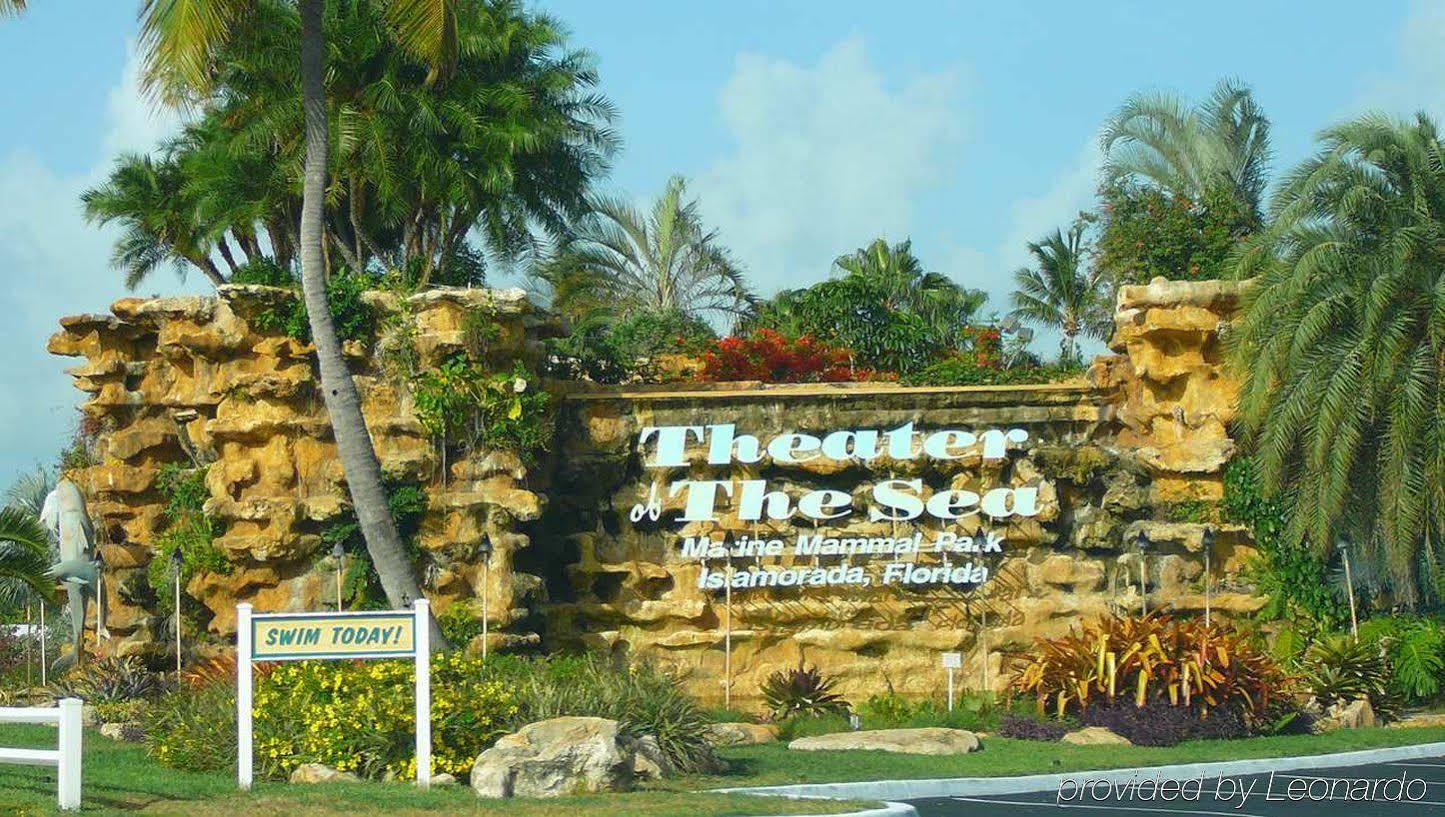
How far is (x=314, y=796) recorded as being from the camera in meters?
14.8

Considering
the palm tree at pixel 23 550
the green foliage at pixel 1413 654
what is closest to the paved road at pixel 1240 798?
the green foliage at pixel 1413 654

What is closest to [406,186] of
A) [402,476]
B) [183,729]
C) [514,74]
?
[514,74]

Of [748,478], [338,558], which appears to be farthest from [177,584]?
[748,478]

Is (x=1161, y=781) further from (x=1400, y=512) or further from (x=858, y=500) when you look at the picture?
(x=858, y=500)

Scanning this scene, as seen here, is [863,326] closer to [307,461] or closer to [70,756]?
[307,461]

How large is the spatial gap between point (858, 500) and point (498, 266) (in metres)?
13.0

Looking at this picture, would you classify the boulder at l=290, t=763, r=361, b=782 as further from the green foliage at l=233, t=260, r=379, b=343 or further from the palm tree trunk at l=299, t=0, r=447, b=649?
the green foliage at l=233, t=260, r=379, b=343

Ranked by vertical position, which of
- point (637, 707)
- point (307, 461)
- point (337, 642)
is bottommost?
point (637, 707)

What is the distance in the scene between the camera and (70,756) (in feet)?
43.8

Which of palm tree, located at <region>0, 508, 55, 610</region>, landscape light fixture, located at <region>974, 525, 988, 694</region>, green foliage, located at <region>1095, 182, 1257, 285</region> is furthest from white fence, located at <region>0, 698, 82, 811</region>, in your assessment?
green foliage, located at <region>1095, 182, 1257, 285</region>

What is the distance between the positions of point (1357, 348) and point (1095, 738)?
7335 mm

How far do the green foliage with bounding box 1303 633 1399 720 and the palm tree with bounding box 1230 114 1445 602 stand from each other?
4.18 ft

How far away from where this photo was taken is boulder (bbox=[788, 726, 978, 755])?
2022cm

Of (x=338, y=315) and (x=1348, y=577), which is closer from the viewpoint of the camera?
(x=1348, y=577)
